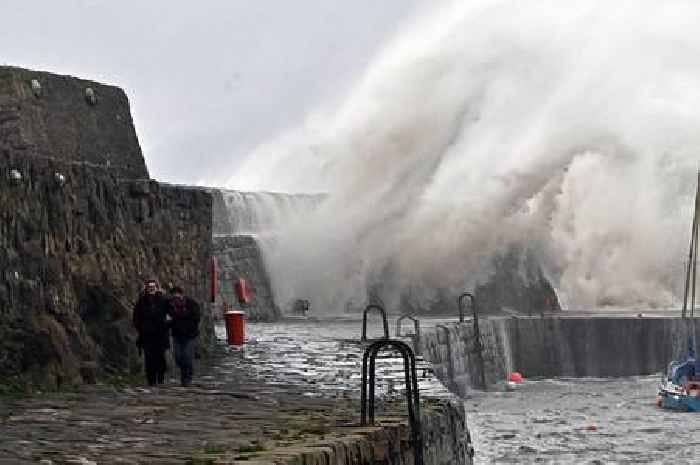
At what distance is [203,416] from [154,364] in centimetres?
254

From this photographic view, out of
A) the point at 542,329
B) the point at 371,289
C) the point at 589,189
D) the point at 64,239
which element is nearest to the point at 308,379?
the point at 64,239

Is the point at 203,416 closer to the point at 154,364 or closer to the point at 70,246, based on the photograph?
the point at 154,364

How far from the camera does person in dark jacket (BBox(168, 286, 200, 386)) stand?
40.7 feet

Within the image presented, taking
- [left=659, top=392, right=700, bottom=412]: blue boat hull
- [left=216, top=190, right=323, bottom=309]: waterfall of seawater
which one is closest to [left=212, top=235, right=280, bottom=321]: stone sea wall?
[left=216, top=190, right=323, bottom=309]: waterfall of seawater

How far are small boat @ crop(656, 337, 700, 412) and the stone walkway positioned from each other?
10.7 meters

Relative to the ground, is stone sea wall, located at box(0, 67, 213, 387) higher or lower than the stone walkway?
higher

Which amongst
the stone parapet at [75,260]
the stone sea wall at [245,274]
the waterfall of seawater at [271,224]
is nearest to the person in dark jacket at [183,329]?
the stone parapet at [75,260]

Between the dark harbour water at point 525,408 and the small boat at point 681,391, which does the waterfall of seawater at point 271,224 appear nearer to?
the dark harbour water at point 525,408

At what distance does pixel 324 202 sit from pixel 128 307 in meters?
27.5

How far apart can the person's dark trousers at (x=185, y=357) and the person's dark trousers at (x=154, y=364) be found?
17cm

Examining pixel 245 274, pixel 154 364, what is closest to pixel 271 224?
pixel 245 274

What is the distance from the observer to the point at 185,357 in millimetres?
12375

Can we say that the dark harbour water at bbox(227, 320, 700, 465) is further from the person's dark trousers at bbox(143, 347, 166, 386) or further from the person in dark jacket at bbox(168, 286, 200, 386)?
the person's dark trousers at bbox(143, 347, 166, 386)

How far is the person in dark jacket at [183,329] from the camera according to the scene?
12.4m
